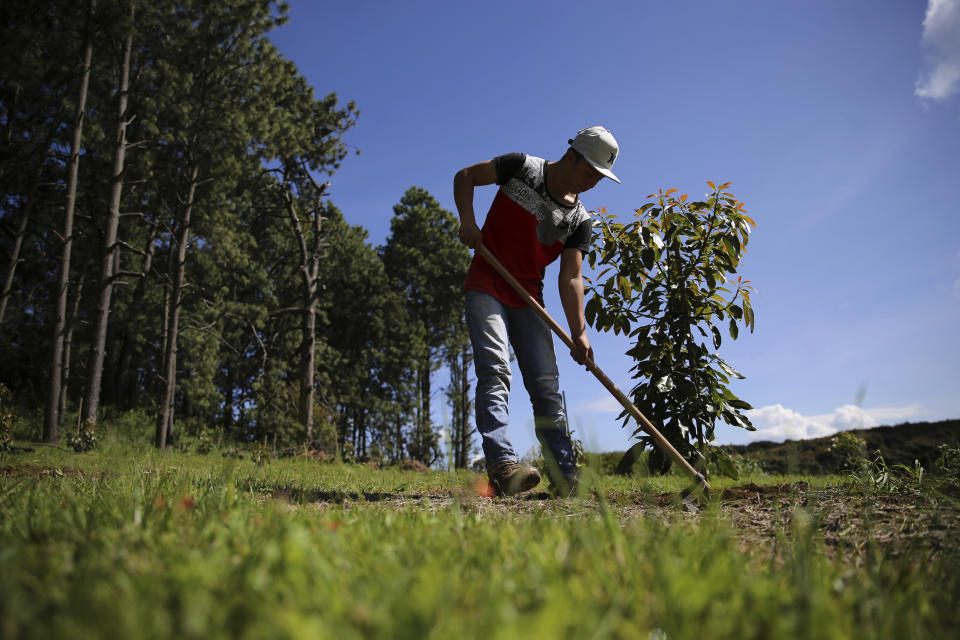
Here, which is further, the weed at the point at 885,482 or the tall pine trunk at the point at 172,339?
the tall pine trunk at the point at 172,339

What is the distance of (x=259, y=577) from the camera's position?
3.55 ft

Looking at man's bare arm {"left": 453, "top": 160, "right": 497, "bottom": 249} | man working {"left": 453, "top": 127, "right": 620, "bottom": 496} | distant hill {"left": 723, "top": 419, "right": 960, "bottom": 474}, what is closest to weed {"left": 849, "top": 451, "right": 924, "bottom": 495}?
man working {"left": 453, "top": 127, "right": 620, "bottom": 496}

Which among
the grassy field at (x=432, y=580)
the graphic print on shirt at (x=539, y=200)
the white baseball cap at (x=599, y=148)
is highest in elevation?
the white baseball cap at (x=599, y=148)

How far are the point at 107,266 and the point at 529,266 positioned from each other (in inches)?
522

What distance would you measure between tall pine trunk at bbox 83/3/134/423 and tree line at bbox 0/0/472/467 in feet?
0.17

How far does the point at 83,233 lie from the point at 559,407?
21.1 metres

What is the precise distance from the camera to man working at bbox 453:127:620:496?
12.2ft

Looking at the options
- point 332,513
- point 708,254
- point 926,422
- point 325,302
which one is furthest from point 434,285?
point 332,513

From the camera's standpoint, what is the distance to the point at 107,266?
42.9ft

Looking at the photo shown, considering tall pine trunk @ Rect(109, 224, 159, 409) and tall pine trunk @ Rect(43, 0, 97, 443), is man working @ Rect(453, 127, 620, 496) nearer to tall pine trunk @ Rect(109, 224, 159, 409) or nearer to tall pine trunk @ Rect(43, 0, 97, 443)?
tall pine trunk @ Rect(43, 0, 97, 443)

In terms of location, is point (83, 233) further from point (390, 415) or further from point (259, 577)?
point (259, 577)

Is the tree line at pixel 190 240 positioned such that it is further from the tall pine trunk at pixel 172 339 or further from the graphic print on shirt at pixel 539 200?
the graphic print on shirt at pixel 539 200

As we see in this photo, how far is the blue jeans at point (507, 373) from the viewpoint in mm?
3580

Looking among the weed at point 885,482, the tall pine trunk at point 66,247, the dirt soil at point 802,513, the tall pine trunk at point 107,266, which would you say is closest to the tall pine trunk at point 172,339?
the tall pine trunk at point 107,266
